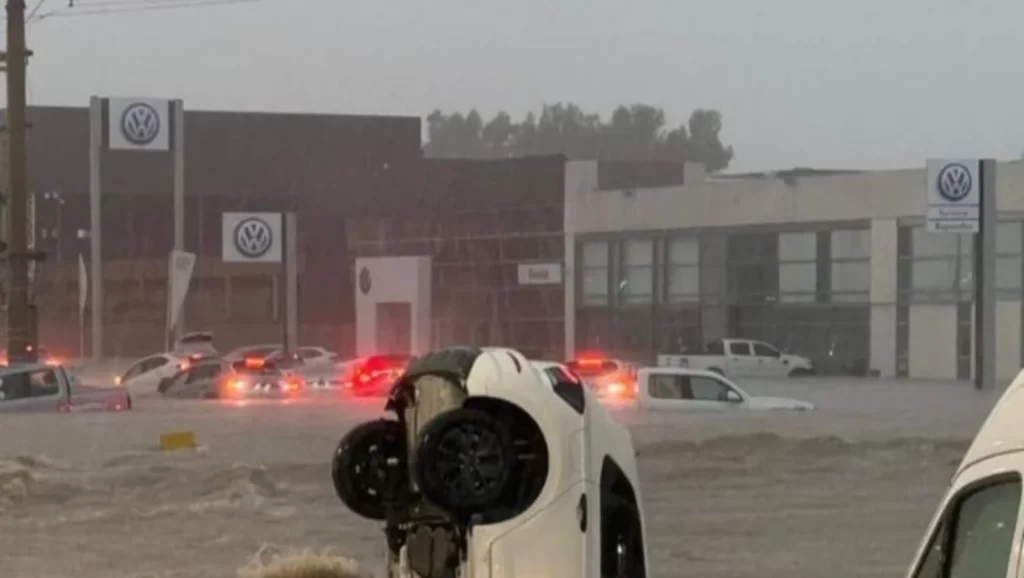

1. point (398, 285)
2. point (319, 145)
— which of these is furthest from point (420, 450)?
point (319, 145)

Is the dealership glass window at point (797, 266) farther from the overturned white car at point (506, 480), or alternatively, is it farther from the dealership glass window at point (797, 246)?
the overturned white car at point (506, 480)

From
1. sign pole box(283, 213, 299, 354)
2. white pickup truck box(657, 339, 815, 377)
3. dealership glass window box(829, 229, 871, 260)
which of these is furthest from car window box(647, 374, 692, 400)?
sign pole box(283, 213, 299, 354)

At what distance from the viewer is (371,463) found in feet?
24.0

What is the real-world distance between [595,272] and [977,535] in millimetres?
51512

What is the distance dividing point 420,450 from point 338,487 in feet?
2.74

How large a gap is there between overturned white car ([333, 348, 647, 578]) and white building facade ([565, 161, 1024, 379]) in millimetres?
36260

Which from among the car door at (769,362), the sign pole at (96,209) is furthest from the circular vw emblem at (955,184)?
the sign pole at (96,209)

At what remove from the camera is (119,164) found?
68.8 m

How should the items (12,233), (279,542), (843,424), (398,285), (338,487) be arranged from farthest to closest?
(398,285)
(12,233)
(843,424)
(279,542)
(338,487)

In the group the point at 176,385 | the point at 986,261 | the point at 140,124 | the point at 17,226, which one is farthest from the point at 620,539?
the point at 140,124

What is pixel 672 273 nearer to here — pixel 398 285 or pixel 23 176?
pixel 398 285

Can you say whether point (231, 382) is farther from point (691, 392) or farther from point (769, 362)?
point (769, 362)

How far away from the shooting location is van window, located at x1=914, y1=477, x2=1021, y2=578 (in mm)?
4469

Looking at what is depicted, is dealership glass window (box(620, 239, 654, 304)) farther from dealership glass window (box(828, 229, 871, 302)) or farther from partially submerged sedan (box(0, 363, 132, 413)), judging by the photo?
partially submerged sedan (box(0, 363, 132, 413))
